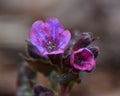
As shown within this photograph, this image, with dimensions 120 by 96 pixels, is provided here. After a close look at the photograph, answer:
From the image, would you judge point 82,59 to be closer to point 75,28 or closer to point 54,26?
point 54,26

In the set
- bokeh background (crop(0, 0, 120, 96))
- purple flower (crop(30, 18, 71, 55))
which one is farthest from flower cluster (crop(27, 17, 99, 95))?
bokeh background (crop(0, 0, 120, 96))

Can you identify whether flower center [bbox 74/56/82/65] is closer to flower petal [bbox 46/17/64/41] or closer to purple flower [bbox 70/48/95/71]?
purple flower [bbox 70/48/95/71]

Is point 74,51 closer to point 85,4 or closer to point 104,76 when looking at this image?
point 104,76

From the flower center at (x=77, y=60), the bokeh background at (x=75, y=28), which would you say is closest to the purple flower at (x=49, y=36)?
the flower center at (x=77, y=60)

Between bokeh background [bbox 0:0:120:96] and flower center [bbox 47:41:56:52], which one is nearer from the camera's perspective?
flower center [bbox 47:41:56:52]

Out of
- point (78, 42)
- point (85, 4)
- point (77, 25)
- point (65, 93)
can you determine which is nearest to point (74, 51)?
point (78, 42)

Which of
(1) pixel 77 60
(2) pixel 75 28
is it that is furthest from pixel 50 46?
(2) pixel 75 28
